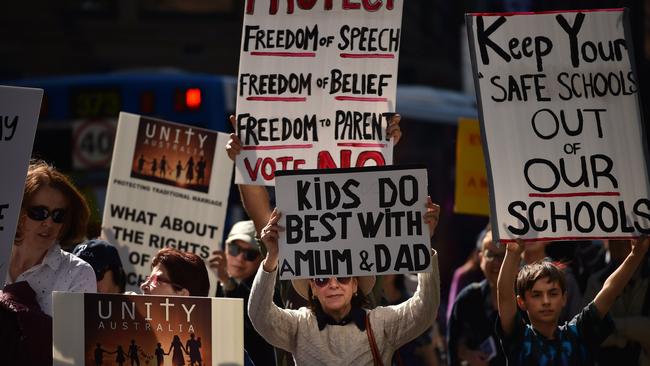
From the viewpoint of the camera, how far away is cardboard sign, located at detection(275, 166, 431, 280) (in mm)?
6902

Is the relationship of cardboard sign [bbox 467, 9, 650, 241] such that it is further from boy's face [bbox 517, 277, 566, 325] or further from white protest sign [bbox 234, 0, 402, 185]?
white protest sign [bbox 234, 0, 402, 185]

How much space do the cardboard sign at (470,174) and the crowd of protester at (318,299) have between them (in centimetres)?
304

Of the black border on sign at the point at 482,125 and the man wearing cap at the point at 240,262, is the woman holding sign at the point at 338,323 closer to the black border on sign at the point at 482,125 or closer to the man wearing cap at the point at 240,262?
the black border on sign at the point at 482,125

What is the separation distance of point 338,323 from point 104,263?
5.33ft

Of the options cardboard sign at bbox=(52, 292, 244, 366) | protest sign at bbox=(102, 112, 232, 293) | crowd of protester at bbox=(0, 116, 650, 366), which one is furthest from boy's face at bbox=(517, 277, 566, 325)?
protest sign at bbox=(102, 112, 232, 293)

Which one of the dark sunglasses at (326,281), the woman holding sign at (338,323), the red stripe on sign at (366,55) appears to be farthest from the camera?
the red stripe on sign at (366,55)

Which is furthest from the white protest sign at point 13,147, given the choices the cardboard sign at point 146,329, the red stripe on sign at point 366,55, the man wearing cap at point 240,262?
the man wearing cap at point 240,262

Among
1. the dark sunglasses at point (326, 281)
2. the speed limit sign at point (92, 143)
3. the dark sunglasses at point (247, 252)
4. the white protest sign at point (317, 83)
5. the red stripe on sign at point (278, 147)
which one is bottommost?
the dark sunglasses at point (326, 281)

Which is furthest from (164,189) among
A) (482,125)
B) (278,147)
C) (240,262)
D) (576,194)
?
(576,194)

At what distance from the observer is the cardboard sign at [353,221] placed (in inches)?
272

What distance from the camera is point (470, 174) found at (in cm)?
1173

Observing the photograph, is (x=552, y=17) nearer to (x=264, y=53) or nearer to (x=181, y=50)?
(x=264, y=53)

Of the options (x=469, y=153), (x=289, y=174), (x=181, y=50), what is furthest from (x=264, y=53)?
(x=181, y=50)

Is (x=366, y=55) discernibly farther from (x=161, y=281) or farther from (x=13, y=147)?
(x=13, y=147)
